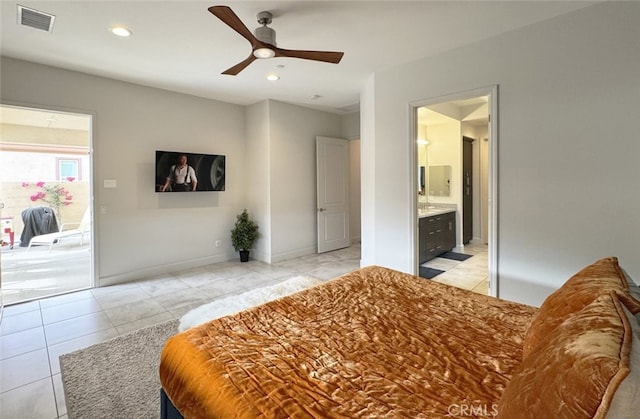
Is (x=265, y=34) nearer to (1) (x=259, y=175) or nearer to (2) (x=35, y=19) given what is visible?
(2) (x=35, y=19)

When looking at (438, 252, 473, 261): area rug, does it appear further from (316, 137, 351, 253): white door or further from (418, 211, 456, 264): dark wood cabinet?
(316, 137, 351, 253): white door

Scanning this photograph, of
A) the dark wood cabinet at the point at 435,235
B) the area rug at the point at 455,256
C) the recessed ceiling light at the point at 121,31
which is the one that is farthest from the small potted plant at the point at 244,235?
the area rug at the point at 455,256

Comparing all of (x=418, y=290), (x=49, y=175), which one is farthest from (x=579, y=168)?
(x=49, y=175)

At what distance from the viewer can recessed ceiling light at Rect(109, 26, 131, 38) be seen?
273cm

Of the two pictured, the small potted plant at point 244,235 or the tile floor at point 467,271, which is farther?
the small potted plant at point 244,235

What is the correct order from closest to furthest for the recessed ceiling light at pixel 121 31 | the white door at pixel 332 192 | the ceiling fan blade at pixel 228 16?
the ceiling fan blade at pixel 228 16, the recessed ceiling light at pixel 121 31, the white door at pixel 332 192

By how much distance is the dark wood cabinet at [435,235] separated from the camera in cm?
488

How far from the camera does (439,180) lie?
643 cm

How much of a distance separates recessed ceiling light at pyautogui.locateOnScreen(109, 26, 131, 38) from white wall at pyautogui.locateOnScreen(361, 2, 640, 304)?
3.03 m

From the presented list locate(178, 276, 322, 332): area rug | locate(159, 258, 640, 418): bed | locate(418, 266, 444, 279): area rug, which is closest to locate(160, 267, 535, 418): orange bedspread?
locate(159, 258, 640, 418): bed

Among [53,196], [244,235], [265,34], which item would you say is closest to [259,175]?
[244,235]

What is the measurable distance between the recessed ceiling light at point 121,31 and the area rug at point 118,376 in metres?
2.74

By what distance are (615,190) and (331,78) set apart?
3183 mm

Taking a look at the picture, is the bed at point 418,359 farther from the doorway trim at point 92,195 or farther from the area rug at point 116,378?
the doorway trim at point 92,195
